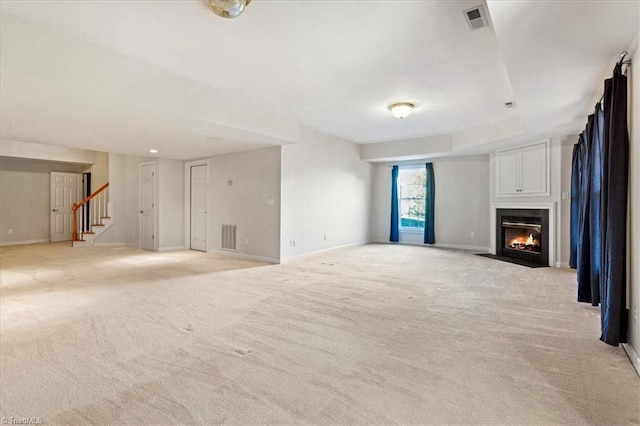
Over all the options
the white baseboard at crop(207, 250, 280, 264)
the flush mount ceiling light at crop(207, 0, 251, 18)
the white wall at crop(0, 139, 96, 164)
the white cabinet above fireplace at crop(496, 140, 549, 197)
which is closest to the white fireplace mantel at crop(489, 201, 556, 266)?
the white cabinet above fireplace at crop(496, 140, 549, 197)

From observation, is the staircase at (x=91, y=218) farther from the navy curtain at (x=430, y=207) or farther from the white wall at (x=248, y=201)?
the navy curtain at (x=430, y=207)

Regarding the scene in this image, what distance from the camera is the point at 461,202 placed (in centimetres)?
845

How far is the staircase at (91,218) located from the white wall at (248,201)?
358 cm

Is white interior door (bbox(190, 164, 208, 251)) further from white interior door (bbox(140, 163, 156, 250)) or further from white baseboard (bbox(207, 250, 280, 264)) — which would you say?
white interior door (bbox(140, 163, 156, 250))

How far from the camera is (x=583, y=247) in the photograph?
3762 mm

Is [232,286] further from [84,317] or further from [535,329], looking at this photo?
[535,329]

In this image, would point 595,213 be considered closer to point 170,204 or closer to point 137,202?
point 170,204

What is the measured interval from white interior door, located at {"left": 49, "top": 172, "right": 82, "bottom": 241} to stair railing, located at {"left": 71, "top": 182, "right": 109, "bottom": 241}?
2.83 feet

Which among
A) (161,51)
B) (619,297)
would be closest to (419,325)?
(619,297)

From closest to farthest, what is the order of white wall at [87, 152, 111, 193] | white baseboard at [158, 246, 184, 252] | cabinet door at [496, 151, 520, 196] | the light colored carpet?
the light colored carpet → cabinet door at [496, 151, 520, 196] → white baseboard at [158, 246, 184, 252] → white wall at [87, 152, 111, 193]

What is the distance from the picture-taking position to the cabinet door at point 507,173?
22.2 feet

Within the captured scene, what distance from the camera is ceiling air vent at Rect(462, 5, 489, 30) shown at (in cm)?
272

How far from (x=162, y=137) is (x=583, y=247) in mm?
6289

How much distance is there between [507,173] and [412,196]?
9.03ft
